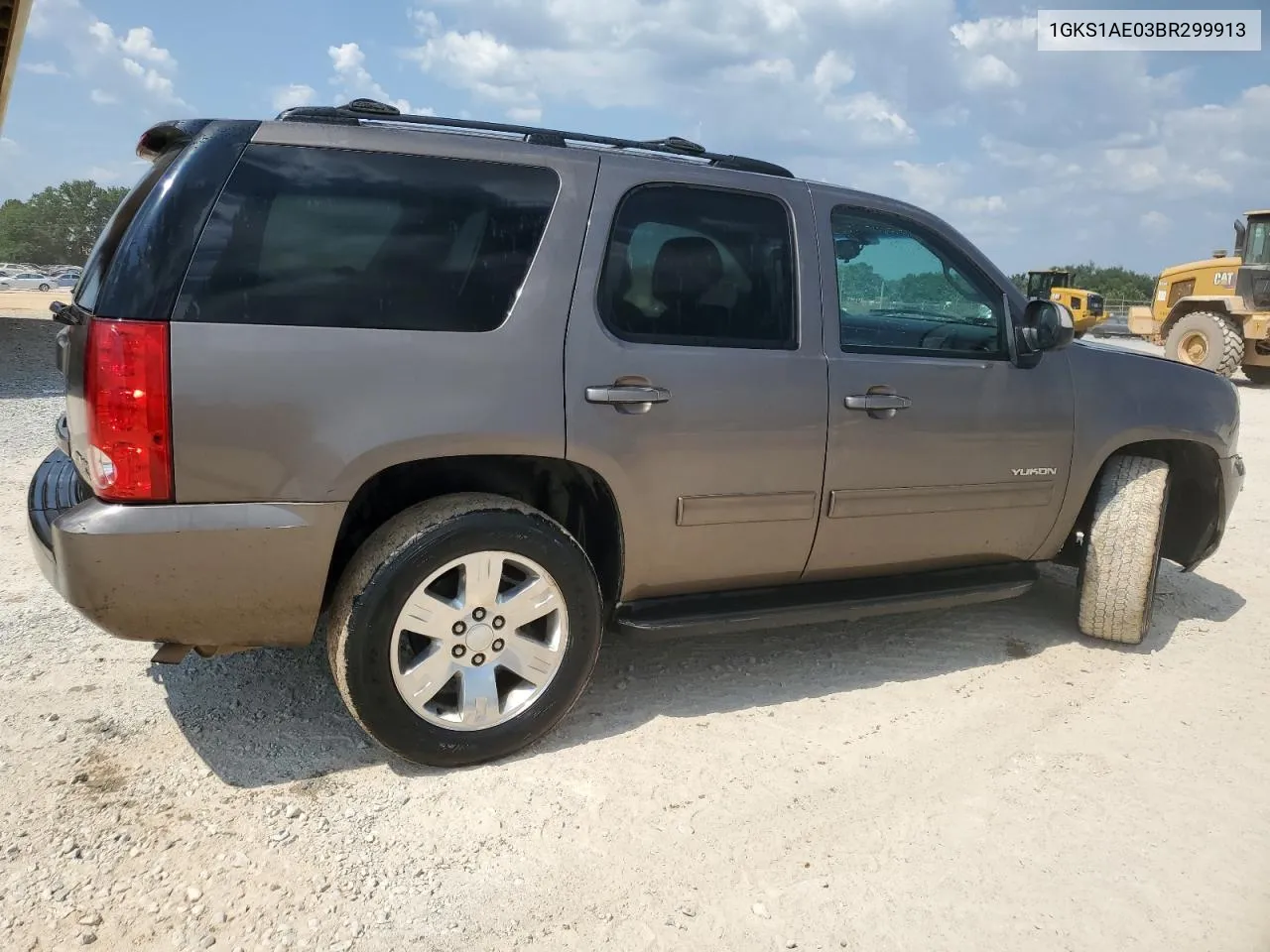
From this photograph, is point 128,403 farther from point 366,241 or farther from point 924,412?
point 924,412

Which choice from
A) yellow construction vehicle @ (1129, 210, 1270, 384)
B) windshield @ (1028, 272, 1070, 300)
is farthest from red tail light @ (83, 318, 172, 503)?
windshield @ (1028, 272, 1070, 300)

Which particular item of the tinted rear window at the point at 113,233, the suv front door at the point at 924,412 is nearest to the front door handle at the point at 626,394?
the suv front door at the point at 924,412

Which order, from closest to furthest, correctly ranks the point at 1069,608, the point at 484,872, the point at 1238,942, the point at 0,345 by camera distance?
the point at 1238,942 → the point at 484,872 → the point at 1069,608 → the point at 0,345

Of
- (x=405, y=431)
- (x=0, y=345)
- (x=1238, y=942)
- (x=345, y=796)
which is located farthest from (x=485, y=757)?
(x=0, y=345)

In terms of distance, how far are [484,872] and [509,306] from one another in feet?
5.22

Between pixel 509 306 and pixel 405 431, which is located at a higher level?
pixel 509 306

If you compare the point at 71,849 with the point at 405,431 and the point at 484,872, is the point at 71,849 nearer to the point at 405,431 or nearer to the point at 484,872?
the point at 484,872

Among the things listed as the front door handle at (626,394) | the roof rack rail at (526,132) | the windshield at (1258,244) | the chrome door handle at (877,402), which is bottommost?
the chrome door handle at (877,402)

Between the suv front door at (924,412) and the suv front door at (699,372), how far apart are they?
127mm

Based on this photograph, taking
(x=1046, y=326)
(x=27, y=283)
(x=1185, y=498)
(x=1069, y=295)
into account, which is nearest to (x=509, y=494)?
(x=1046, y=326)

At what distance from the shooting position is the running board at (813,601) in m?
3.19

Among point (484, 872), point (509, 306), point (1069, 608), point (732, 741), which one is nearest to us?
point (484, 872)

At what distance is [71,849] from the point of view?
2416 mm

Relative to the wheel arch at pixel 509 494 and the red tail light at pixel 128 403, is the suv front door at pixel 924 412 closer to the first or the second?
the wheel arch at pixel 509 494
